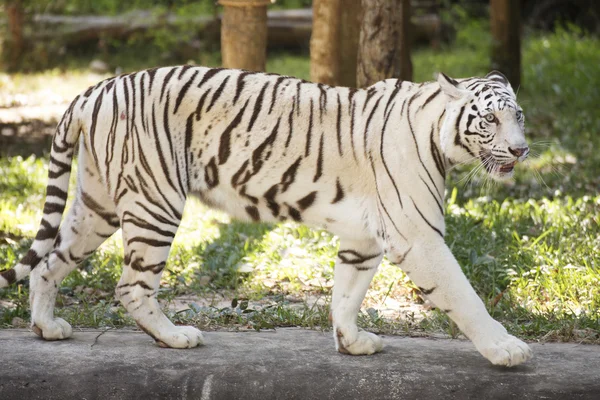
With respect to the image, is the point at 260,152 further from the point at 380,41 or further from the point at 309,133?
the point at 380,41

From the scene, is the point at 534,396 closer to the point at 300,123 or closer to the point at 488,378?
the point at 488,378

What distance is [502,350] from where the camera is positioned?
3.51 m

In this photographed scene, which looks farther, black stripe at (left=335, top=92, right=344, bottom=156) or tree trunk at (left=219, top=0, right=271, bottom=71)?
tree trunk at (left=219, top=0, right=271, bottom=71)

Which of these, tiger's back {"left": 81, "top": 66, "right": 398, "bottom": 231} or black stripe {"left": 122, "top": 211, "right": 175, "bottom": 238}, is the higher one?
tiger's back {"left": 81, "top": 66, "right": 398, "bottom": 231}

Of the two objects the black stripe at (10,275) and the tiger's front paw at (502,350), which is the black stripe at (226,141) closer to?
the black stripe at (10,275)

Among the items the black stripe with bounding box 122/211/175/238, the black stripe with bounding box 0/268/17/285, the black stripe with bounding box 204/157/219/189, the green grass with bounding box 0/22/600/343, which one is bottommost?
the green grass with bounding box 0/22/600/343

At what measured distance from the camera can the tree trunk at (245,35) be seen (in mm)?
6375

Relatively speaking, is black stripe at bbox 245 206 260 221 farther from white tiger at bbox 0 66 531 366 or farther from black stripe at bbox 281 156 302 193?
black stripe at bbox 281 156 302 193

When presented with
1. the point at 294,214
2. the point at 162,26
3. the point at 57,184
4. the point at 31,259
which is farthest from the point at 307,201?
the point at 162,26

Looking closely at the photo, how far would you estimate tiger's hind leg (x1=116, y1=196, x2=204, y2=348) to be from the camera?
148 inches

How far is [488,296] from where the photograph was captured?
15.9 ft

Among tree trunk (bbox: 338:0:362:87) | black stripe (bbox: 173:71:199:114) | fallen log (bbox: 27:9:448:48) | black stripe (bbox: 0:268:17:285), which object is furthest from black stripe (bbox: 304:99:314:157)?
fallen log (bbox: 27:9:448:48)

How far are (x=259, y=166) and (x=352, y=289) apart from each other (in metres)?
0.69

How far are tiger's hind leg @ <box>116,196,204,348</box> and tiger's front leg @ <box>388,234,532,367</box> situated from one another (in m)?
1.03
